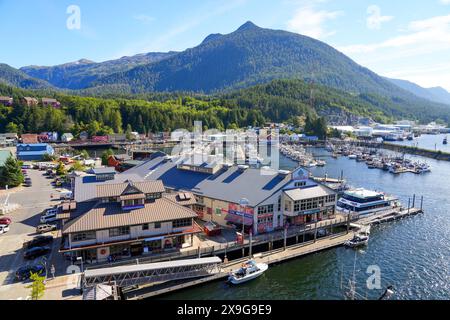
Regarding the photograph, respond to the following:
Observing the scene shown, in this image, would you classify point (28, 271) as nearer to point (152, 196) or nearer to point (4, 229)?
point (152, 196)

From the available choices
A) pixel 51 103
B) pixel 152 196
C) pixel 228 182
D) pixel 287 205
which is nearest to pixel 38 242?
pixel 152 196

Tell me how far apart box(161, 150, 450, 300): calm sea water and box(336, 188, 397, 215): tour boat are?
4886 mm

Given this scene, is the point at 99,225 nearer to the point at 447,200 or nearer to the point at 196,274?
the point at 196,274

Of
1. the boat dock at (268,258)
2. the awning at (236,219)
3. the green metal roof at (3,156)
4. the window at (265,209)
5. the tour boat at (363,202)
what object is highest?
the green metal roof at (3,156)

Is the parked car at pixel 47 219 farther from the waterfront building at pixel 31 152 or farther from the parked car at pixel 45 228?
the waterfront building at pixel 31 152

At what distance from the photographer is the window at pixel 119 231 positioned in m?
34.7

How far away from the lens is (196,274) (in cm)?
3350

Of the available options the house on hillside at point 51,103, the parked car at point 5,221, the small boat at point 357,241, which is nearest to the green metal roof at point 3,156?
the parked car at point 5,221

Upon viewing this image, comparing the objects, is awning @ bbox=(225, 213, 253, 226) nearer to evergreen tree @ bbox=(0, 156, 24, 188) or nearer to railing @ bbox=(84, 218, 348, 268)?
railing @ bbox=(84, 218, 348, 268)

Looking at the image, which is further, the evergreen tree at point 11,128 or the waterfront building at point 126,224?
the evergreen tree at point 11,128

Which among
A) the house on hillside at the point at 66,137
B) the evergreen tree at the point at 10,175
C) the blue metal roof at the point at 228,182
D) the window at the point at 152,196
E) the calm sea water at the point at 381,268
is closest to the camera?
the calm sea water at the point at 381,268

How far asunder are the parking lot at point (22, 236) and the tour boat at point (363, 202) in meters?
42.4

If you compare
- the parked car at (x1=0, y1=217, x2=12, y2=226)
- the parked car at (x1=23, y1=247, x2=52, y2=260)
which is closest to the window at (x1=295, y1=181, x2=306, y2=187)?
the parked car at (x1=23, y1=247, x2=52, y2=260)

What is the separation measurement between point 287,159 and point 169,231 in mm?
89644
